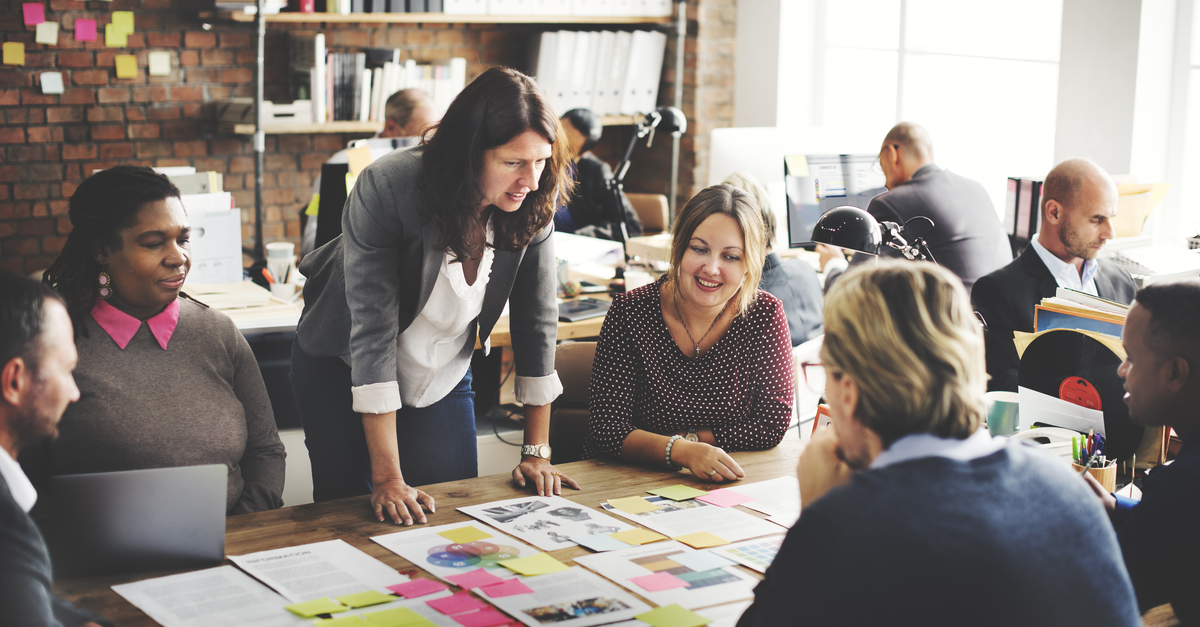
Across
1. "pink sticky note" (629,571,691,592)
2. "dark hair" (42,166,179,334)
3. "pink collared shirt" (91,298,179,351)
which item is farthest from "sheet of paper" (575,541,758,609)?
"dark hair" (42,166,179,334)

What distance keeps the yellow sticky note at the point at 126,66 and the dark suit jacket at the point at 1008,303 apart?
391cm

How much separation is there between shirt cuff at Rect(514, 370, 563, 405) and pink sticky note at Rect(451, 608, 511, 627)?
655 mm

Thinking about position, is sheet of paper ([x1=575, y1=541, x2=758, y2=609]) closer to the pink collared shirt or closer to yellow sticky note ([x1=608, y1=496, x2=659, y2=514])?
yellow sticky note ([x1=608, y1=496, x2=659, y2=514])

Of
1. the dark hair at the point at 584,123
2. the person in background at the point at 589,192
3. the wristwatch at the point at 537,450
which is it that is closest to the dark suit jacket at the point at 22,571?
the wristwatch at the point at 537,450

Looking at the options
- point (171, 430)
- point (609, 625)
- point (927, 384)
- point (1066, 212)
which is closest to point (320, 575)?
point (609, 625)

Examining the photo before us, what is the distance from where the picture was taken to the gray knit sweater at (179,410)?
1.72 metres

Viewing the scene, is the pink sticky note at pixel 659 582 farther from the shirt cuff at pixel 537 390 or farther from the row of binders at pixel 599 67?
the row of binders at pixel 599 67

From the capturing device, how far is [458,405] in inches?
80.0

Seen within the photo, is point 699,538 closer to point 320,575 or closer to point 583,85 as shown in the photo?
point 320,575

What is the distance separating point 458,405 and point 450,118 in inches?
23.8

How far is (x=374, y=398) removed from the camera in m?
1.74

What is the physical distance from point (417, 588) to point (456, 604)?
0.23 ft

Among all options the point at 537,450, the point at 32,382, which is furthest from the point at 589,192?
the point at 32,382

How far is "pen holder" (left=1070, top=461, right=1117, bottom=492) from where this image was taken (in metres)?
1.73
